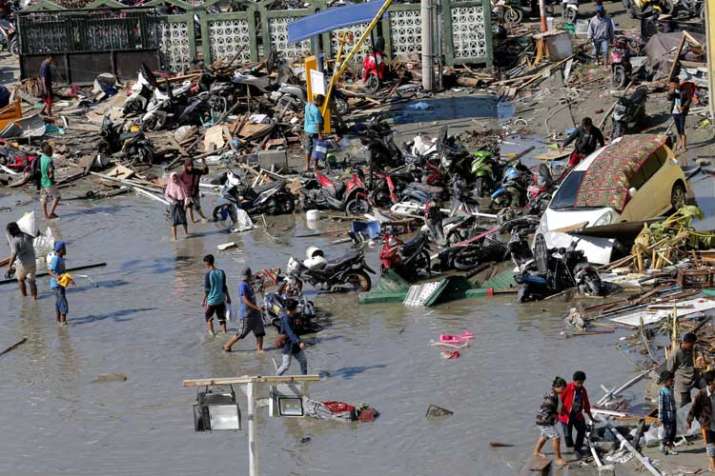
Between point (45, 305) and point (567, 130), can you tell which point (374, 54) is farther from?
point (45, 305)

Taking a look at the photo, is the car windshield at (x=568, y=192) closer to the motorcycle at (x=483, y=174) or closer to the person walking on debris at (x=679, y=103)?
the motorcycle at (x=483, y=174)

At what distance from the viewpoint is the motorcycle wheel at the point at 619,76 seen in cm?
3291

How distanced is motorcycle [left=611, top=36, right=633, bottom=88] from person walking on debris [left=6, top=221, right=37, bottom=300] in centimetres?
1510

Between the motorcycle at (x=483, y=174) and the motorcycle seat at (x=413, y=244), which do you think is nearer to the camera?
the motorcycle seat at (x=413, y=244)

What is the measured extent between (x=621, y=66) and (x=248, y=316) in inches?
631

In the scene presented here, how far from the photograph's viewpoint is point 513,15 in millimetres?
41219

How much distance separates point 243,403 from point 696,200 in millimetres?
11214

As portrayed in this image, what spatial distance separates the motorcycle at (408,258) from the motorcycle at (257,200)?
517 centimetres

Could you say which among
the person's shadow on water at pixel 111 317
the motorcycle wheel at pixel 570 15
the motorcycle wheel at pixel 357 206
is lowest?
the person's shadow on water at pixel 111 317

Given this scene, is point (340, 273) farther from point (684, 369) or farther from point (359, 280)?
point (684, 369)

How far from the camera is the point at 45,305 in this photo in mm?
22859

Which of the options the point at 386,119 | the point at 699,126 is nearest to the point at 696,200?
the point at 699,126

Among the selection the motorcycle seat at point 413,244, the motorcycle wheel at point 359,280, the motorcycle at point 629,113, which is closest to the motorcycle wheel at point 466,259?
the motorcycle seat at point 413,244

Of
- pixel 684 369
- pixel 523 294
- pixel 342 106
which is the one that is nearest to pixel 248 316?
pixel 523 294
